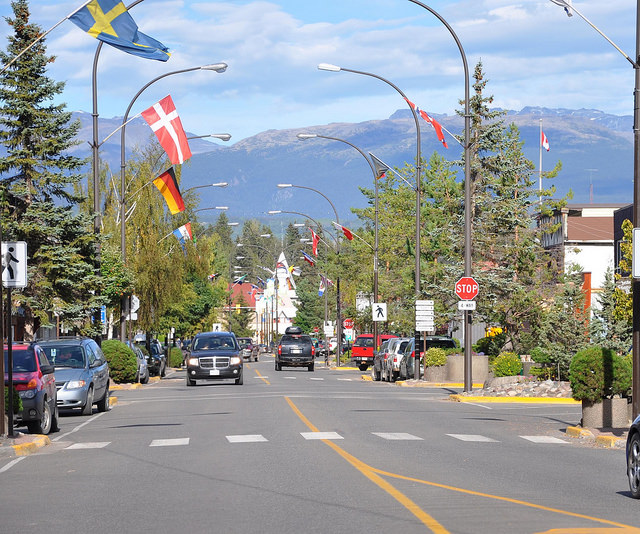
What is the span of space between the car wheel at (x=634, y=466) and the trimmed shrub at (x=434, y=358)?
3105cm

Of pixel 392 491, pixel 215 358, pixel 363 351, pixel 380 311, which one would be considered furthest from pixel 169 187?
pixel 392 491

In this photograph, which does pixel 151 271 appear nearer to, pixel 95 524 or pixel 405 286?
pixel 405 286

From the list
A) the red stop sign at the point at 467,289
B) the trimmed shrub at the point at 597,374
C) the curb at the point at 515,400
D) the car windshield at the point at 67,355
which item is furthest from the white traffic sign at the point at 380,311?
the trimmed shrub at the point at 597,374

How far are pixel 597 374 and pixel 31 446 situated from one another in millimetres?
9769

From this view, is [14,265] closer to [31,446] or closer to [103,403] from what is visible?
[31,446]

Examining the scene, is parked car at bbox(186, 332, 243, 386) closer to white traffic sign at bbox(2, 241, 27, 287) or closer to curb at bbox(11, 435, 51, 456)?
curb at bbox(11, 435, 51, 456)

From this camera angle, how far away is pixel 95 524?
10.6m

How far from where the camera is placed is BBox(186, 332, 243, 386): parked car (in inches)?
1571

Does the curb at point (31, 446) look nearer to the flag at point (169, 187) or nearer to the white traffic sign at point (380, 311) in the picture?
the flag at point (169, 187)

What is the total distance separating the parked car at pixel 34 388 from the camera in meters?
20.5

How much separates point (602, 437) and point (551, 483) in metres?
5.93

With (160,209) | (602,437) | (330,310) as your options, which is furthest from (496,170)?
(330,310)

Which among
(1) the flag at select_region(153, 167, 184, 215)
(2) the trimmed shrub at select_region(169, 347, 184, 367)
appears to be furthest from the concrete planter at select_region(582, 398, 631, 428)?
(2) the trimmed shrub at select_region(169, 347, 184, 367)

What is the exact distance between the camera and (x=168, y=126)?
38.3 metres
